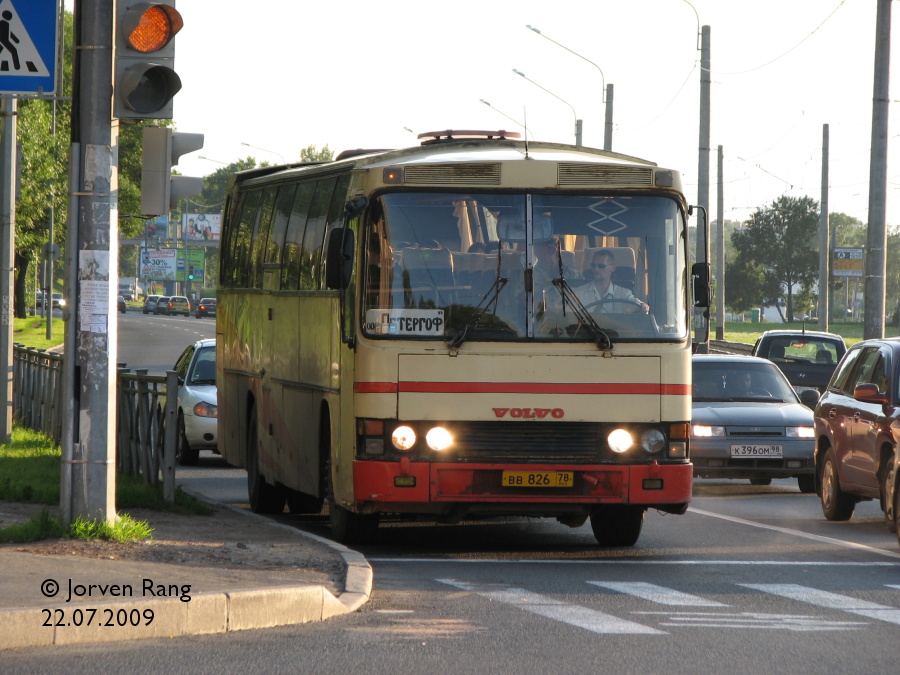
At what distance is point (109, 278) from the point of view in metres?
10.4

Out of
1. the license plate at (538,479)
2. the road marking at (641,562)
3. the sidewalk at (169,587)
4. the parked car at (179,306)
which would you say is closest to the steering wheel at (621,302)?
the license plate at (538,479)

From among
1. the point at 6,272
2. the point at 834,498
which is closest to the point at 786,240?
the point at 6,272

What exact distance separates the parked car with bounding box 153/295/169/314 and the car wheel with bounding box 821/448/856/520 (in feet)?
360

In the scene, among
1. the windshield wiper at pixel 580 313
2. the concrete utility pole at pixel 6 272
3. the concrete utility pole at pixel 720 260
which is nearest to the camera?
the windshield wiper at pixel 580 313

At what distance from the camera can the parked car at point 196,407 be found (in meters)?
20.0

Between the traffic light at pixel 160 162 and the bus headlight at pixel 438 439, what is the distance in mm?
2357

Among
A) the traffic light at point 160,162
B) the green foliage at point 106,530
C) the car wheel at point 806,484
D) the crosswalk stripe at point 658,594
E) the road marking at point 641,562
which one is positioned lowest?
the car wheel at point 806,484

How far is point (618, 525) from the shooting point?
40.5 feet

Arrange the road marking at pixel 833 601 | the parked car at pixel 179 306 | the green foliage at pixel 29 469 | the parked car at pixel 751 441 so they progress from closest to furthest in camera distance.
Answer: the road marking at pixel 833 601
the green foliage at pixel 29 469
the parked car at pixel 751 441
the parked car at pixel 179 306

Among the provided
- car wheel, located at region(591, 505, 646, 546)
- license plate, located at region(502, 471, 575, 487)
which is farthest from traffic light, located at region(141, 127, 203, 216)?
car wheel, located at region(591, 505, 646, 546)

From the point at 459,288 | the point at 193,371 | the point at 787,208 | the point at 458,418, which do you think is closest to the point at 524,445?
the point at 458,418

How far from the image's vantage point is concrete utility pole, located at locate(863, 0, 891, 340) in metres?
26.3

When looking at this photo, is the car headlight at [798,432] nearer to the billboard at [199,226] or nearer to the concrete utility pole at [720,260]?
the concrete utility pole at [720,260]

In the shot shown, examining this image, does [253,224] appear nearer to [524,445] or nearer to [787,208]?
[524,445]
